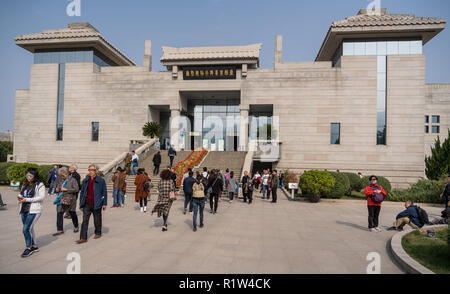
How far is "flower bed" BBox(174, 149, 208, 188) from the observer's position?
1931 centimetres

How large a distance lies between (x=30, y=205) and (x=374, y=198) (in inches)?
398

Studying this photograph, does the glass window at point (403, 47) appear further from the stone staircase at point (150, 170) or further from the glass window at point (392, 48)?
the stone staircase at point (150, 170)

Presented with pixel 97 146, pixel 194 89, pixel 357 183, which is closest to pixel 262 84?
pixel 194 89

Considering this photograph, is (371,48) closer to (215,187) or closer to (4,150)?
(215,187)

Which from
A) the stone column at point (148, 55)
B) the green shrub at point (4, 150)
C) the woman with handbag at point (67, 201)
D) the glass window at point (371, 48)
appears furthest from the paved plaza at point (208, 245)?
the green shrub at point (4, 150)

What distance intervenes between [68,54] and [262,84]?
907 inches

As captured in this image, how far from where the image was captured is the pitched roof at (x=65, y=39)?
1100 inches

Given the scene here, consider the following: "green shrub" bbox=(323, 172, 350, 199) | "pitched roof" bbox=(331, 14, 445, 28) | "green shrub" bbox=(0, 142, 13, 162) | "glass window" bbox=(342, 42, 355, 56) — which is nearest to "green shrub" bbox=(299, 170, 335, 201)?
"green shrub" bbox=(323, 172, 350, 199)

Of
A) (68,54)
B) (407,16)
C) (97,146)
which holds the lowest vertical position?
(97,146)

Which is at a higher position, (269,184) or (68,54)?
(68,54)

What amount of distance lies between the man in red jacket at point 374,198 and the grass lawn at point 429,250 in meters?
1.08

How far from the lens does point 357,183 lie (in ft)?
66.6
